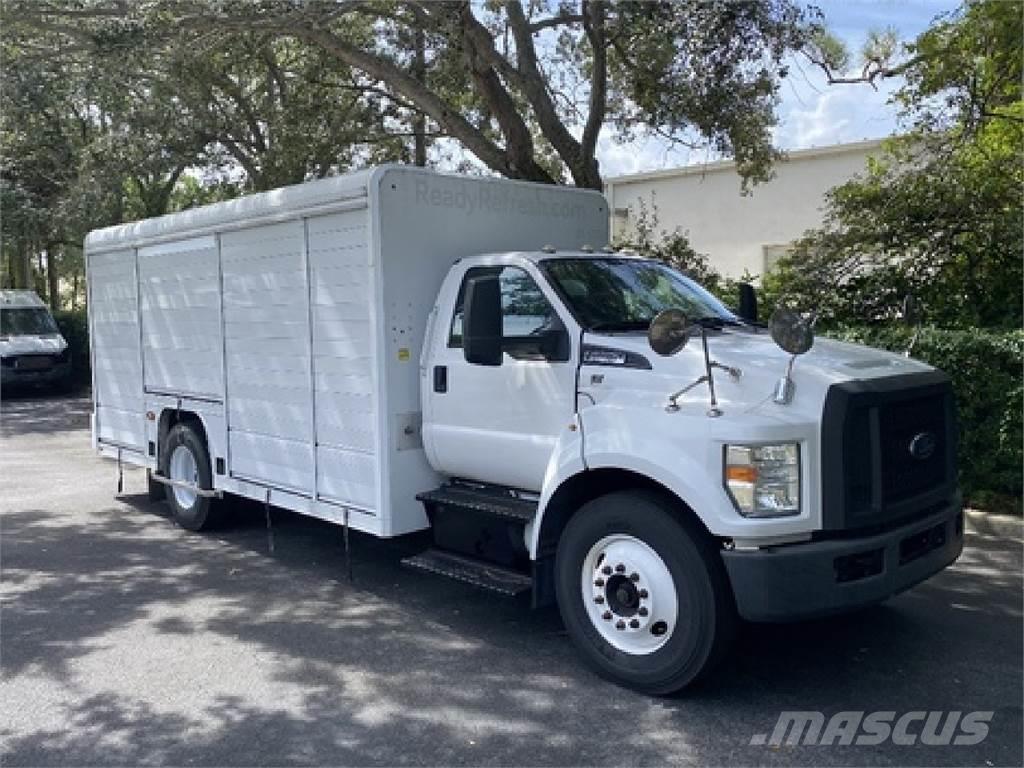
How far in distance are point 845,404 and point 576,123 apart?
11074mm

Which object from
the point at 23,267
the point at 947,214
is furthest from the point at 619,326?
the point at 23,267

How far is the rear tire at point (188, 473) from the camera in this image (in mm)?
7914

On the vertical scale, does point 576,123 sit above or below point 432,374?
above

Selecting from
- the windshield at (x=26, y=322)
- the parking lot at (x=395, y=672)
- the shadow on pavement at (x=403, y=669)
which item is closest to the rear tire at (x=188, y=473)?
the parking lot at (x=395, y=672)

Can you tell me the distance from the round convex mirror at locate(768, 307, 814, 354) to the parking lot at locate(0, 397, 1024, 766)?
1.73 m

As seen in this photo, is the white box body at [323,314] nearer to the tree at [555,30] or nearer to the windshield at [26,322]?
the tree at [555,30]

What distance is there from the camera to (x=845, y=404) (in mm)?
4277

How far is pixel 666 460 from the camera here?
4.47 m

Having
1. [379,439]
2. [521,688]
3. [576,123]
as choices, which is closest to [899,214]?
[576,123]

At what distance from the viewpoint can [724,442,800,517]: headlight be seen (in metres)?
4.23

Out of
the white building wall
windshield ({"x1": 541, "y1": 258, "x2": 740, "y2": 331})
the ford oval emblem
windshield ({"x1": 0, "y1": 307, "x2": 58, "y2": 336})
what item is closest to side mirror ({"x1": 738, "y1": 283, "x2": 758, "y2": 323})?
windshield ({"x1": 541, "y1": 258, "x2": 740, "y2": 331})

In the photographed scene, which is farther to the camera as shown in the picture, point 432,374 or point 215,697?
point 432,374

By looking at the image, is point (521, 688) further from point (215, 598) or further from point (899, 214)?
point (899, 214)

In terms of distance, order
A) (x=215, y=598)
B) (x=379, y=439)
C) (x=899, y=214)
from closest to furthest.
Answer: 1. (x=379, y=439)
2. (x=215, y=598)
3. (x=899, y=214)
